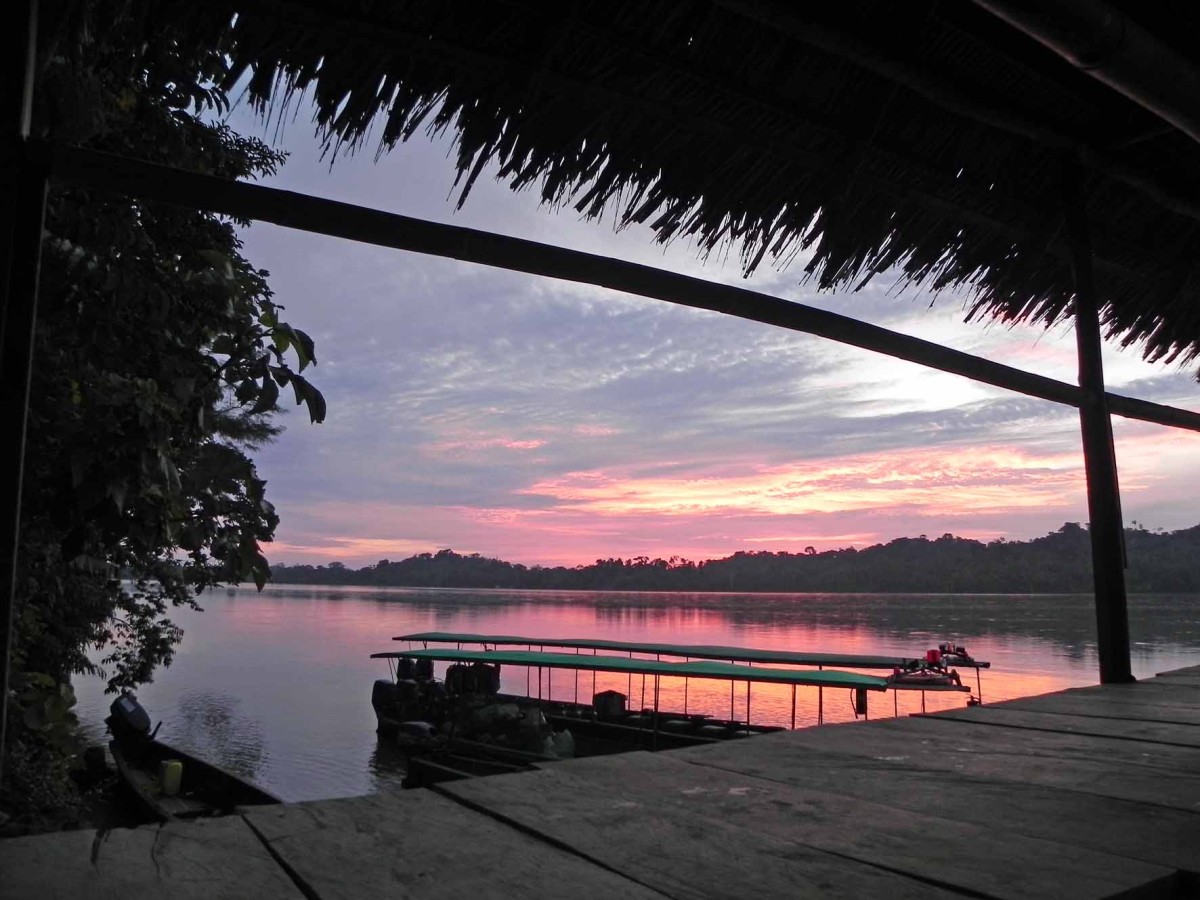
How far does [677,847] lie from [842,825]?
349 mm

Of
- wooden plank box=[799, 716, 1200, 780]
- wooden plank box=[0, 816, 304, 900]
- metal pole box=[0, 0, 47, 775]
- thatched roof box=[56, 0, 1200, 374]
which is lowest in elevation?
wooden plank box=[799, 716, 1200, 780]

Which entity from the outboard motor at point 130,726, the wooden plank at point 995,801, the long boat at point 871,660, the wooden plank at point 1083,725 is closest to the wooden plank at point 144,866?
the wooden plank at point 995,801

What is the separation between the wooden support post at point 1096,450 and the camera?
3.66 m

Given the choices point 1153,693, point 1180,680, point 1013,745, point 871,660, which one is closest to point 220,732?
→ point 871,660

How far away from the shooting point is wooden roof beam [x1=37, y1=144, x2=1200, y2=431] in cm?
157

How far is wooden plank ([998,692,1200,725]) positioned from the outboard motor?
1689cm

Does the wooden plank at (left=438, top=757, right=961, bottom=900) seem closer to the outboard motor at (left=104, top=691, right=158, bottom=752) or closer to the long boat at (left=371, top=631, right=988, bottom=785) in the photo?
the long boat at (left=371, top=631, right=988, bottom=785)

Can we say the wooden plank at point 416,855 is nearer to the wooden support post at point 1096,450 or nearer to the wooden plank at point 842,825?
the wooden plank at point 842,825

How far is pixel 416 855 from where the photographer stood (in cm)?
130

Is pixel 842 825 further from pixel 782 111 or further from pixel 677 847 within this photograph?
pixel 782 111

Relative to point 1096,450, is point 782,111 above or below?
above

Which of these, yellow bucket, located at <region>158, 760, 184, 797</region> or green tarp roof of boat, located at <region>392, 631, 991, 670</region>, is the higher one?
green tarp roof of boat, located at <region>392, 631, 991, 670</region>

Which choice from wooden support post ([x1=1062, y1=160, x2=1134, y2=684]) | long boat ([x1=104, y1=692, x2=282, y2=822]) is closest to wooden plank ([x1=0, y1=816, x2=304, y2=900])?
wooden support post ([x1=1062, y1=160, x2=1134, y2=684])

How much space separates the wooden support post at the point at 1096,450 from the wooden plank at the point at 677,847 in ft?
9.44
